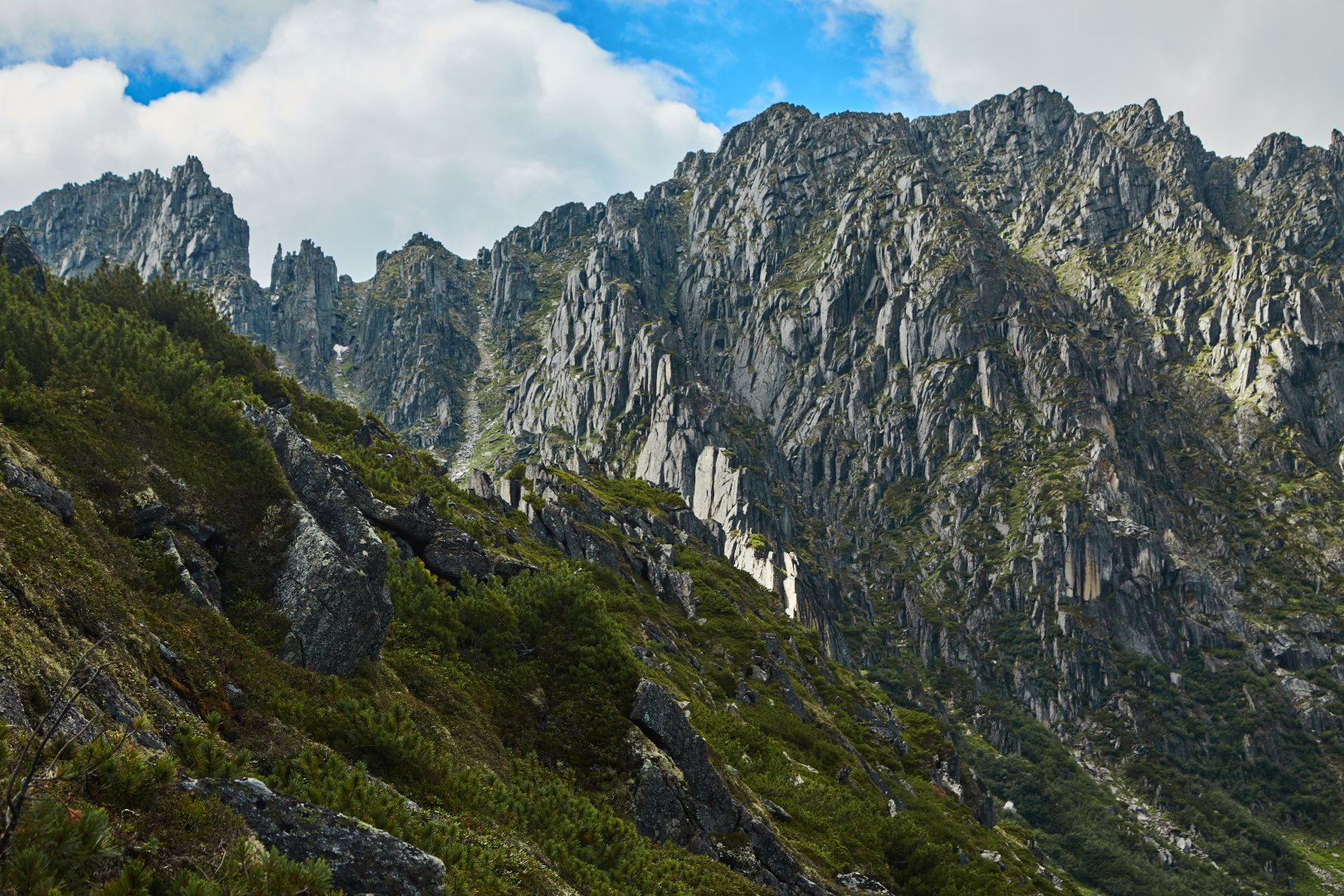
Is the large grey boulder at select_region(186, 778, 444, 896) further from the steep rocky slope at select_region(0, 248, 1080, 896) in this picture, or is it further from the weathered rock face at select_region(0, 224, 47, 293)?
the weathered rock face at select_region(0, 224, 47, 293)

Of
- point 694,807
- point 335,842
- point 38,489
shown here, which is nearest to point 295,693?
point 335,842

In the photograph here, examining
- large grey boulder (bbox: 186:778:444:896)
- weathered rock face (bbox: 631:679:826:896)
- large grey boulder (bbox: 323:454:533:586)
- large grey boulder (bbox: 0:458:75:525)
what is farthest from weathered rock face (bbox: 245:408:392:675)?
weathered rock face (bbox: 631:679:826:896)

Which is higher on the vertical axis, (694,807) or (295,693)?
(295,693)

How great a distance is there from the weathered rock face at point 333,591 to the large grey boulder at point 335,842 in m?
9.10

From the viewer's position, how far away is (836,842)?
38.3m

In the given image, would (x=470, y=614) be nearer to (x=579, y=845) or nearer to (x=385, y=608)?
(x=385, y=608)

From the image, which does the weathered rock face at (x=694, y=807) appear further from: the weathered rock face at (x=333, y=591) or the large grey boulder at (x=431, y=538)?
the large grey boulder at (x=431, y=538)

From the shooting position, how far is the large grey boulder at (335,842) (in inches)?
496

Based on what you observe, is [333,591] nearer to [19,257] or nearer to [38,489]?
[38,489]

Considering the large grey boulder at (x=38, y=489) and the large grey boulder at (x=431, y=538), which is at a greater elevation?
the large grey boulder at (x=431, y=538)

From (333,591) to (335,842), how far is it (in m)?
10.9

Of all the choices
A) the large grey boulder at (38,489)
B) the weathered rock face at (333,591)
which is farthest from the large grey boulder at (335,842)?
the large grey boulder at (38,489)

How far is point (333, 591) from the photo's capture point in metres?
23.0

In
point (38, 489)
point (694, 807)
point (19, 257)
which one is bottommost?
point (694, 807)
